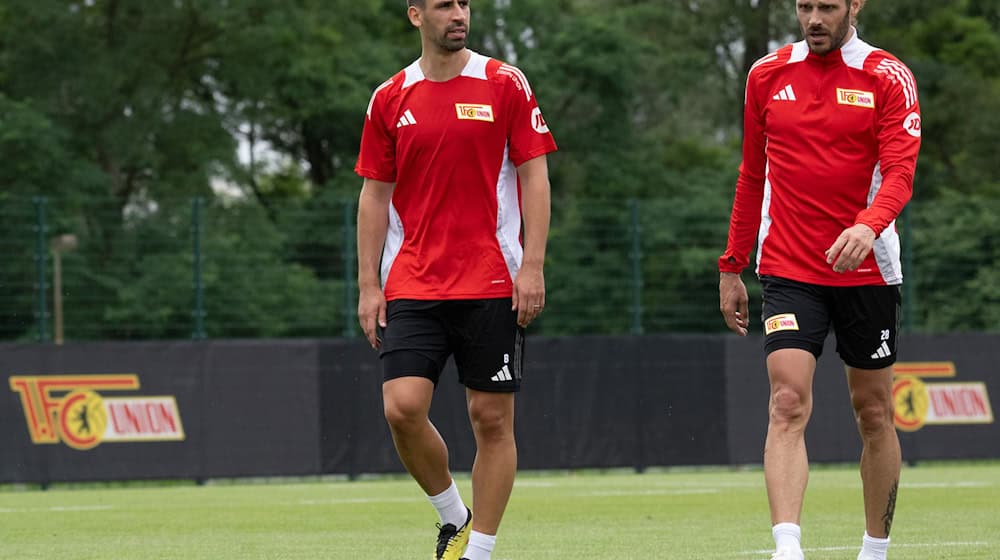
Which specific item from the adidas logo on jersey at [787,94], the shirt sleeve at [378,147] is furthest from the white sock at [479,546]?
the adidas logo on jersey at [787,94]

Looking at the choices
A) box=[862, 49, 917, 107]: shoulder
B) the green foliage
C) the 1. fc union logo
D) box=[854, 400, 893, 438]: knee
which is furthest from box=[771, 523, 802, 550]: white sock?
the green foliage

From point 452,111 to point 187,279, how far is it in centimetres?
1301

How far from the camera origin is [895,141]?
6645mm

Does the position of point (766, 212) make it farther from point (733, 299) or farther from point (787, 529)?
point (787, 529)

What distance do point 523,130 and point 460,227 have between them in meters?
0.43

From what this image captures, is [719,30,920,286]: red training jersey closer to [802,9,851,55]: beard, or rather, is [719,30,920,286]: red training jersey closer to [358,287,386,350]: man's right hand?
[802,9,851,55]: beard

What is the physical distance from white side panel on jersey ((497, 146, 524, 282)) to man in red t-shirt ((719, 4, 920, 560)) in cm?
93

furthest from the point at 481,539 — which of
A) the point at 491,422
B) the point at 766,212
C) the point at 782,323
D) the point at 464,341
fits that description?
the point at 766,212

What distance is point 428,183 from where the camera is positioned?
22.2ft

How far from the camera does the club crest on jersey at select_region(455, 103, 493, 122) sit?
6.72 meters

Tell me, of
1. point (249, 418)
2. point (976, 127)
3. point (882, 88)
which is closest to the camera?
point (882, 88)

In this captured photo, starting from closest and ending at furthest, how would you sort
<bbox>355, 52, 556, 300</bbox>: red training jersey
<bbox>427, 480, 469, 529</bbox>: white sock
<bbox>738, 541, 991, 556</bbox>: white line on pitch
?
<bbox>355, 52, 556, 300</bbox>: red training jersey
<bbox>427, 480, 469, 529</bbox>: white sock
<bbox>738, 541, 991, 556</bbox>: white line on pitch

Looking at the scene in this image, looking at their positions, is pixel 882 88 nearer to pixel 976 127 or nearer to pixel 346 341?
pixel 346 341

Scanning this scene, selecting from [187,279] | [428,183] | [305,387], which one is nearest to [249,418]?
[305,387]
